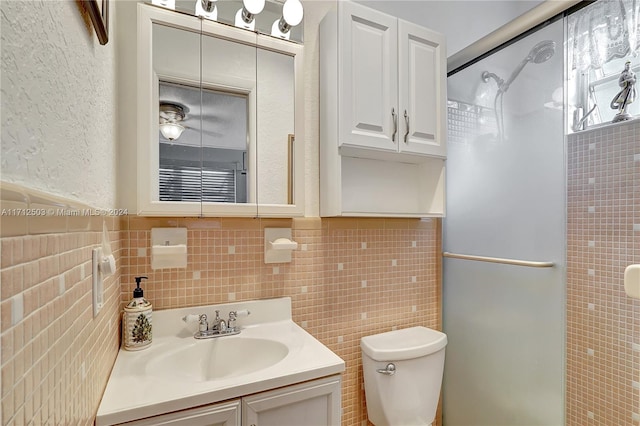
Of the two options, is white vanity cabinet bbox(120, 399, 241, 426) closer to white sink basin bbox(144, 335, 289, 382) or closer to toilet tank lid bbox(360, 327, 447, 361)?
white sink basin bbox(144, 335, 289, 382)

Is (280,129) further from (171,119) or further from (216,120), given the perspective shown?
(171,119)

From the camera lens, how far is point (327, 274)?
1.49 meters

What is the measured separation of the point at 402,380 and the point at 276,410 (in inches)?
26.3

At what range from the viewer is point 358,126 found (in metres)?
1.37

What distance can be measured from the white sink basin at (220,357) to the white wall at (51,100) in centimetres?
57

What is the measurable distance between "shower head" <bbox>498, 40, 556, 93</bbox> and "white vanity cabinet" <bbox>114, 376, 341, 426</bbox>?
4.75 ft

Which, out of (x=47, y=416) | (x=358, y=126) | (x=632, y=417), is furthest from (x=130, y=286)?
(x=632, y=417)

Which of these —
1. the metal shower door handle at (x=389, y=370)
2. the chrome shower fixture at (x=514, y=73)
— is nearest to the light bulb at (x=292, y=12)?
the chrome shower fixture at (x=514, y=73)

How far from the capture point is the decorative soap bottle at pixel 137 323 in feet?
3.45

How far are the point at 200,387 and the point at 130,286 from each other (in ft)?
1.63

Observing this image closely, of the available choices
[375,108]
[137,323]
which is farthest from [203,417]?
[375,108]

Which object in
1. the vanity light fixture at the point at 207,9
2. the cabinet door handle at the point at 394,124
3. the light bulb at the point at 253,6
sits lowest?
the cabinet door handle at the point at 394,124

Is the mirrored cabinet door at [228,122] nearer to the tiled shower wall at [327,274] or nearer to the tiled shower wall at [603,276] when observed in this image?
the tiled shower wall at [327,274]

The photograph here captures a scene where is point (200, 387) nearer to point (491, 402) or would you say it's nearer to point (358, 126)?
point (358, 126)
